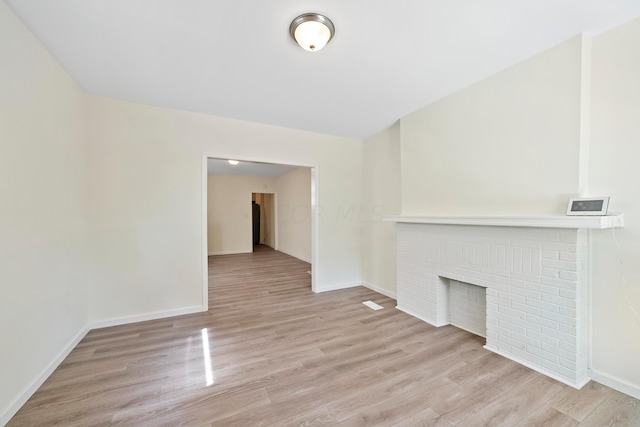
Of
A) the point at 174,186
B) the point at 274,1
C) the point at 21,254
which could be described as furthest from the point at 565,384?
the point at 174,186

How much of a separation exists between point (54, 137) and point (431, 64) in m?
3.27

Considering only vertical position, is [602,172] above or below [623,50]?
below

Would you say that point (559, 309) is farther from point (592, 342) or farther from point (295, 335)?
point (295, 335)

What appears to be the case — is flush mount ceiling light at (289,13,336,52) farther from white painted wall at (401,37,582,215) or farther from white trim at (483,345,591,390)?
white trim at (483,345,591,390)

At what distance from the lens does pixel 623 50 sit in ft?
5.38

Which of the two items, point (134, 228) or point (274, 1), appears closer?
point (274, 1)

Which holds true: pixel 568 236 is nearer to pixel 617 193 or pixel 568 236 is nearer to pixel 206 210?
pixel 617 193

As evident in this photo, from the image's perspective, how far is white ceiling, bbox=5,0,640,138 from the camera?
1.48 m

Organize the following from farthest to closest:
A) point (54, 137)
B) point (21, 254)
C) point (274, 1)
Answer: point (54, 137) → point (21, 254) → point (274, 1)

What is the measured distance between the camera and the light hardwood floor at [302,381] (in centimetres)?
147

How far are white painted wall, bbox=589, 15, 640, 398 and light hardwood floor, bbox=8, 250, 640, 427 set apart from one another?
0.90 feet

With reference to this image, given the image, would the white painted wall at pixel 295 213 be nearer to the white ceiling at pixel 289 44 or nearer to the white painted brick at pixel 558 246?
the white ceiling at pixel 289 44

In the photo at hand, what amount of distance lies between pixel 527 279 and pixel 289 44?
106 inches

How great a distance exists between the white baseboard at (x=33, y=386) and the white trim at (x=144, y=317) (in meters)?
0.33
